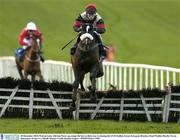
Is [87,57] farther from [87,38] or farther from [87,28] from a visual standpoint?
[87,28]

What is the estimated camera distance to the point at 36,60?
2072 centimetres

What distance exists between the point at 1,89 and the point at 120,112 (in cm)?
249

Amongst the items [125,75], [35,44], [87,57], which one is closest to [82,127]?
[87,57]

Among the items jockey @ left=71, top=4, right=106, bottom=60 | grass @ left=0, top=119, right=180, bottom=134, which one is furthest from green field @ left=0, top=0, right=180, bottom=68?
grass @ left=0, top=119, right=180, bottom=134

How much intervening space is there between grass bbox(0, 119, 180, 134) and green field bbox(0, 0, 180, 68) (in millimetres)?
23436

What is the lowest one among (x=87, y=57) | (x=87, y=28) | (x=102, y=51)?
(x=87, y=57)

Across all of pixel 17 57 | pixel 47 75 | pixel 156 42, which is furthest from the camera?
pixel 156 42

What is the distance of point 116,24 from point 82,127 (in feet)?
110

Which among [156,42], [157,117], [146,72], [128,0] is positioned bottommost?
[157,117]

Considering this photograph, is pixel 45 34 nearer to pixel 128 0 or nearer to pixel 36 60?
pixel 128 0

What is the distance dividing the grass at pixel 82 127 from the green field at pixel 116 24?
923 inches

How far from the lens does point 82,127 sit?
13844 millimetres

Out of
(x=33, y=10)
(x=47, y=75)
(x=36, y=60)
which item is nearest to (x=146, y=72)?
(x=36, y=60)

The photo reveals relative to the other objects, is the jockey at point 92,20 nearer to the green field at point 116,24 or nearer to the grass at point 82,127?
the grass at point 82,127
